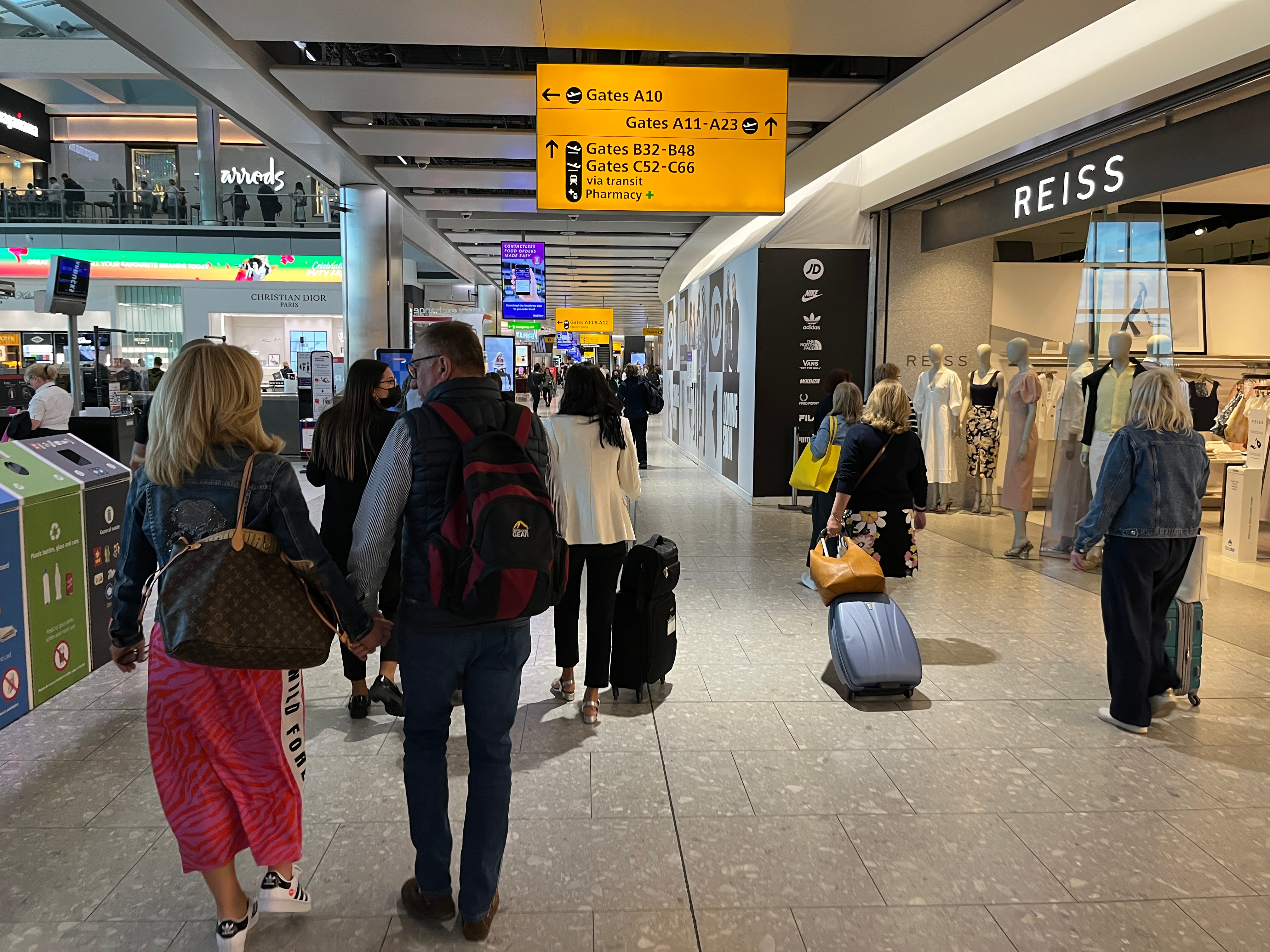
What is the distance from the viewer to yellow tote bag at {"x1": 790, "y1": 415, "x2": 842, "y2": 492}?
670cm

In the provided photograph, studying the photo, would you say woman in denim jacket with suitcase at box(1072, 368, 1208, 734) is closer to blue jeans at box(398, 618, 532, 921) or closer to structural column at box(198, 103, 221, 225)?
blue jeans at box(398, 618, 532, 921)

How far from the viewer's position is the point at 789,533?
8.49 m

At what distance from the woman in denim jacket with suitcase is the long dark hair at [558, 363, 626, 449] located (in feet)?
6.83

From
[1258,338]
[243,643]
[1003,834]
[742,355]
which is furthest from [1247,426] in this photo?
[243,643]

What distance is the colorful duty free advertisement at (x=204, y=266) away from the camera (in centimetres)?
2211

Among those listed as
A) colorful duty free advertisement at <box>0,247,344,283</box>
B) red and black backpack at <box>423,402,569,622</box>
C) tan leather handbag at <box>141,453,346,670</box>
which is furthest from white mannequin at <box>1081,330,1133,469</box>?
colorful duty free advertisement at <box>0,247,344,283</box>

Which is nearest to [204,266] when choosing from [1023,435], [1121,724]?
[1023,435]

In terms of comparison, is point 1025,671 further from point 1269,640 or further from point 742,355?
point 742,355

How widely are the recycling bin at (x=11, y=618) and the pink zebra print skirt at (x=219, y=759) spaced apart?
6.04ft

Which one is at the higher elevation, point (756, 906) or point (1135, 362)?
point (1135, 362)

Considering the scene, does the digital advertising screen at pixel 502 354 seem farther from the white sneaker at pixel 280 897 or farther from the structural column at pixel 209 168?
A: the white sneaker at pixel 280 897

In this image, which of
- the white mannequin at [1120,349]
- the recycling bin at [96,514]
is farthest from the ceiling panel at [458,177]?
the recycling bin at [96,514]

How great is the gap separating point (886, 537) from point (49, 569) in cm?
427

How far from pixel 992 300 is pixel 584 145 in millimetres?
6580
